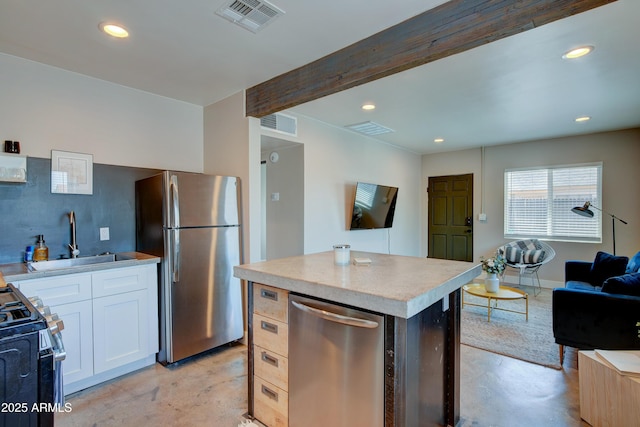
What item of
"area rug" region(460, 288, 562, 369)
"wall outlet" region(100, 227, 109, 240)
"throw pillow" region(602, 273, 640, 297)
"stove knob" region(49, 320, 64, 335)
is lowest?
"area rug" region(460, 288, 562, 369)

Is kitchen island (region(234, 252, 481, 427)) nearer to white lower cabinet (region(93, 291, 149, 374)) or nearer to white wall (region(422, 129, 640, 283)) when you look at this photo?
white lower cabinet (region(93, 291, 149, 374))

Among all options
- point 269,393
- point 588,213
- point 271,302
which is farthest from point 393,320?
point 588,213

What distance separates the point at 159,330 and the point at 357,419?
2.04 m

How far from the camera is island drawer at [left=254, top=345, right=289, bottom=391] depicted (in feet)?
5.76

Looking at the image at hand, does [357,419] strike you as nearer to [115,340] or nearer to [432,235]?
[115,340]

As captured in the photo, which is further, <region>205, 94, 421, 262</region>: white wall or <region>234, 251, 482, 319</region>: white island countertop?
<region>205, 94, 421, 262</region>: white wall

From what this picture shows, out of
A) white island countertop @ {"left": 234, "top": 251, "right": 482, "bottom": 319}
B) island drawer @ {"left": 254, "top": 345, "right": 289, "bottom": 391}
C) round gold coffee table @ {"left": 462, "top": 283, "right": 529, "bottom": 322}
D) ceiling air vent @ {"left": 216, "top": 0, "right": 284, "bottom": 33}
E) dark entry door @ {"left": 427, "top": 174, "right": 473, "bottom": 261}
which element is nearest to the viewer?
white island countertop @ {"left": 234, "top": 251, "right": 482, "bottom": 319}

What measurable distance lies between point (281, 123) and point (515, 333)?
3.44 meters

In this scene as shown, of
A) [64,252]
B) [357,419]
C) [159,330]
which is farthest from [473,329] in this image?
[64,252]

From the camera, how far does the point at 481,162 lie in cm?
604

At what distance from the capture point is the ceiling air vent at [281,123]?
3402 mm

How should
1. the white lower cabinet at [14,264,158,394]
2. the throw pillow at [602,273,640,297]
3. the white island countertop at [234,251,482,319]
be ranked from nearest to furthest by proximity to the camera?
1. the white island countertop at [234,251,482,319]
2. the white lower cabinet at [14,264,158,394]
3. the throw pillow at [602,273,640,297]

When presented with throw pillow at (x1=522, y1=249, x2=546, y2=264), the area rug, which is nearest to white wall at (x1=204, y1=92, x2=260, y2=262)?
the area rug

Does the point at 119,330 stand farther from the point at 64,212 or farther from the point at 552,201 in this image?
the point at 552,201
